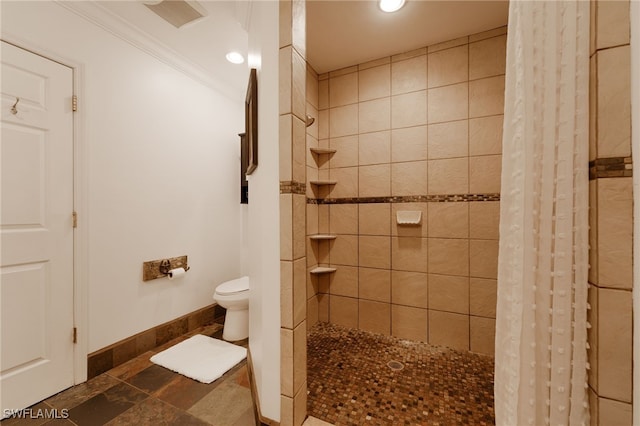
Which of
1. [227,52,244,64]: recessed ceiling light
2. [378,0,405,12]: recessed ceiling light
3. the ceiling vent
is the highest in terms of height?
[378,0,405,12]: recessed ceiling light

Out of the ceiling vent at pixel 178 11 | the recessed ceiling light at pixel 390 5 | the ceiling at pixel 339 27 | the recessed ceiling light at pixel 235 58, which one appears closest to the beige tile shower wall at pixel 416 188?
the ceiling at pixel 339 27

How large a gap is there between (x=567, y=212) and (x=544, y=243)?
9cm

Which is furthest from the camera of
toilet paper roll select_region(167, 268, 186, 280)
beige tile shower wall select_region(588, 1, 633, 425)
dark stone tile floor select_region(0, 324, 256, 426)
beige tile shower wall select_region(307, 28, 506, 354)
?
toilet paper roll select_region(167, 268, 186, 280)

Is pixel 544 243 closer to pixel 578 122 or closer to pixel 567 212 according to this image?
pixel 567 212

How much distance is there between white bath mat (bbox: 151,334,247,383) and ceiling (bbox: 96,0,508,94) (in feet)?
7.59

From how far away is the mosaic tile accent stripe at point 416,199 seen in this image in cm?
194

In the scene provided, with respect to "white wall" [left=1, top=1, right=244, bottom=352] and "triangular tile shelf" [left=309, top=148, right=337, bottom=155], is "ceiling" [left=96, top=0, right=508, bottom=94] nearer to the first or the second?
"white wall" [left=1, top=1, right=244, bottom=352]

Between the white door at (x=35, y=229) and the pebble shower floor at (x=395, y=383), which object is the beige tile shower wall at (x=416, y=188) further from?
the white door at (x=35, y=229)

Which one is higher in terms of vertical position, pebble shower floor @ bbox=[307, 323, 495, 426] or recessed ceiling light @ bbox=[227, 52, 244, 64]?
recessed ceiling light @ bbox=[227, 52, 244, 64]

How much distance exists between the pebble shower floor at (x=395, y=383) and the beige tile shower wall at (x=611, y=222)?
36.7 inches

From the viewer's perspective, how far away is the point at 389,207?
223 cm

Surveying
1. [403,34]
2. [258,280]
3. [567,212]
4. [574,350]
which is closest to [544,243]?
[567,212]

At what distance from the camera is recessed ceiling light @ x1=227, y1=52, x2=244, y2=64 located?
216 centimetres

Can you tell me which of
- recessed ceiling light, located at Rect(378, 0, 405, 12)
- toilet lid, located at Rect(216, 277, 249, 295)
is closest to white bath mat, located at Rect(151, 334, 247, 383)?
toilet lid, located at Rect(216, 277, 249, 295)
